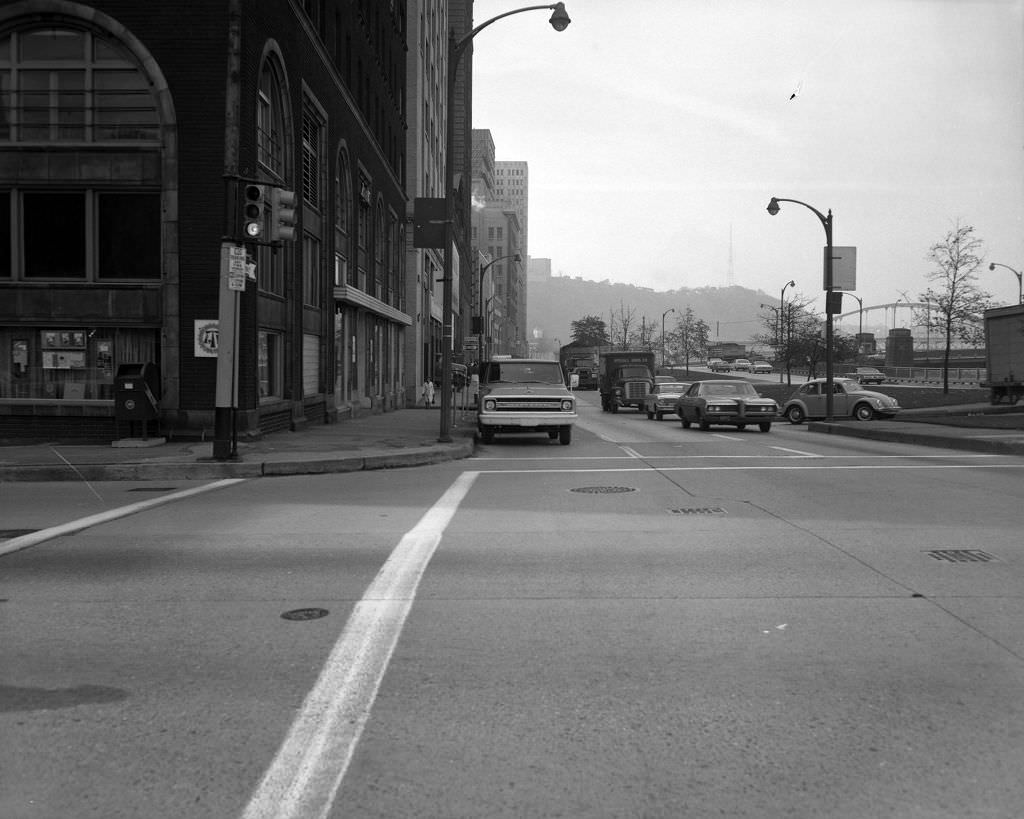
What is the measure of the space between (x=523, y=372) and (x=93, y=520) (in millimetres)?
14378

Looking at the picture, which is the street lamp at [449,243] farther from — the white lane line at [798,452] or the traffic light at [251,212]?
the white lane line at [798,452]

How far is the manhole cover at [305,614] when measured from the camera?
18.9 feet

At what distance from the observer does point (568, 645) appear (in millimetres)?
5180

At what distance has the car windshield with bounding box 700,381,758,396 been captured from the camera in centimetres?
2744

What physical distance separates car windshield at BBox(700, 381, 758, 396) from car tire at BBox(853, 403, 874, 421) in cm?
738

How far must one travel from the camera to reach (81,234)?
60.7 ft

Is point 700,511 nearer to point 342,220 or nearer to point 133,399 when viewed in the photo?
point 133,399

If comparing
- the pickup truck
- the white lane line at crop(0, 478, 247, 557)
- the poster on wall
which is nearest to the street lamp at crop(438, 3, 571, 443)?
the pickup truck

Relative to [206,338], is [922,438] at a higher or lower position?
lower

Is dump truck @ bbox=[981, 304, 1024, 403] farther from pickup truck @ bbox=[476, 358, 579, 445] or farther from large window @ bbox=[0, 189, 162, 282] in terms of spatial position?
large window @ bbox=[0, 189, 162, 282]

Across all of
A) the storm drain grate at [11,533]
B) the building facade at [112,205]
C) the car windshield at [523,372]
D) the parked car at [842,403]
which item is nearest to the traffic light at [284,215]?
the building facade at [112,205]

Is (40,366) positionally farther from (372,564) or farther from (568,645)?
(568,645)

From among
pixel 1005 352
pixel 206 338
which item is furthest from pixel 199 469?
pixel 1005 352

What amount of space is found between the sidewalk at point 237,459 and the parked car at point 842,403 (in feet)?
56.6
